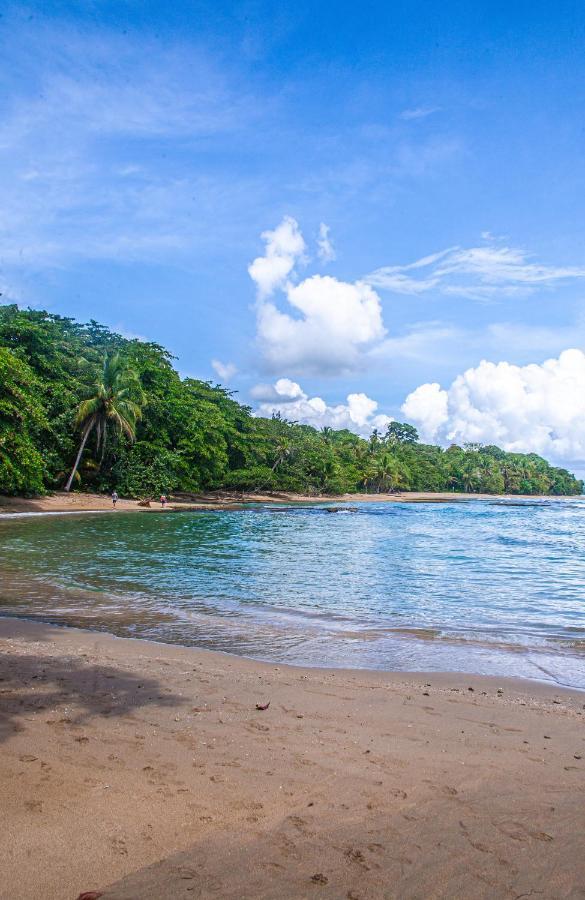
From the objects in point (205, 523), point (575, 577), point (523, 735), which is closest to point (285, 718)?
A: point (523, 735)

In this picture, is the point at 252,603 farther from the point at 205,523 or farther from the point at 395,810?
the point at 205,523

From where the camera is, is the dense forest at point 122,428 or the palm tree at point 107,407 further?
the palm tree at point 107,407

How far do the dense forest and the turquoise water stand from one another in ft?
41.6

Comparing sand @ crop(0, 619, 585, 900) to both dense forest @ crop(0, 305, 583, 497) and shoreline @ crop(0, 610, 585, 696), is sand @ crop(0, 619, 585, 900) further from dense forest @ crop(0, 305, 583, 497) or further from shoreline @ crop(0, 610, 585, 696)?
dense forest @ crop(0, 305, 583, 497)

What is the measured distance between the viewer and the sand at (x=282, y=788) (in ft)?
9.78

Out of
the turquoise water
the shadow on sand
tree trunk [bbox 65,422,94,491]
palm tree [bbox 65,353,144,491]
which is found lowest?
the turquoise water

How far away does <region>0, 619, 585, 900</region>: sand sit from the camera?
2.98m

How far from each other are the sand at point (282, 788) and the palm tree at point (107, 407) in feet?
125

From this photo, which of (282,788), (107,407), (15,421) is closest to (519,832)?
(282,788)

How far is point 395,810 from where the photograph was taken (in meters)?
3.69

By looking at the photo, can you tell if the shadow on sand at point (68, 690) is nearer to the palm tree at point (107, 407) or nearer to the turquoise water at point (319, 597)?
the turquoise water at point (319, 597)

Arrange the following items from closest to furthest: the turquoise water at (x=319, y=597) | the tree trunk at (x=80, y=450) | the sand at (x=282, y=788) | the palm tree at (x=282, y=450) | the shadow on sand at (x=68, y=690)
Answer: the sand at (x=282, y=788)
the shadow on sand at (x=68, y=690)
the turquoise water at (x=319, y=597)
the tree trunk at (x=80, y=450)
the palm tree at (x=282, y=450)

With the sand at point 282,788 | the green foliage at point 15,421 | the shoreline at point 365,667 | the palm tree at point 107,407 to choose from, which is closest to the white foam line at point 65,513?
the green foliage at point 15,421

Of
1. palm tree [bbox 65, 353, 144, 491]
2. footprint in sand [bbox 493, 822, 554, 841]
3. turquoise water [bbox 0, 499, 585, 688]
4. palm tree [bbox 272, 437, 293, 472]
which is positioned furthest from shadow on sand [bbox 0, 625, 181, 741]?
palm tree [bbox 272, 437, 293, 472]
